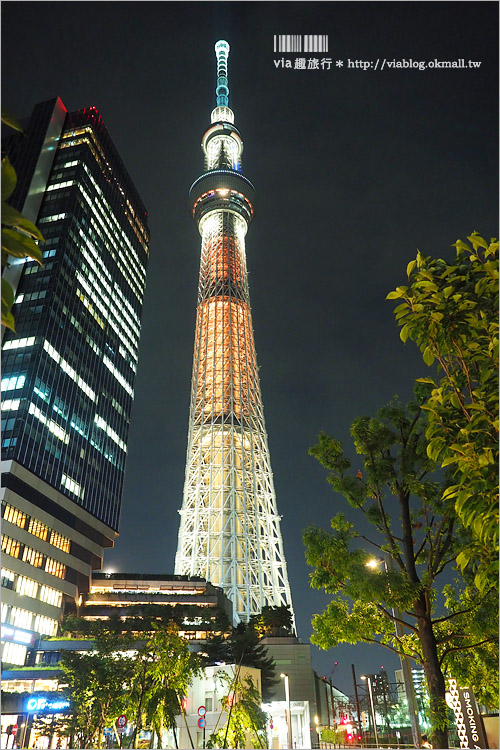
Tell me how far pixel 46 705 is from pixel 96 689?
1242cm

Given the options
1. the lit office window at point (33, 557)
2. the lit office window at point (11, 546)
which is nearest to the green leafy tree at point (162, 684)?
the lit office window at point (11, 546)

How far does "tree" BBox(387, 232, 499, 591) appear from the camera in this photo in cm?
645

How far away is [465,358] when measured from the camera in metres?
7.17

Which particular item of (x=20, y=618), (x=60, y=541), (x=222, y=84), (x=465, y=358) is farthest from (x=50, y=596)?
(x=222, y=84)

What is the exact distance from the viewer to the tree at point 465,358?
6445 mm

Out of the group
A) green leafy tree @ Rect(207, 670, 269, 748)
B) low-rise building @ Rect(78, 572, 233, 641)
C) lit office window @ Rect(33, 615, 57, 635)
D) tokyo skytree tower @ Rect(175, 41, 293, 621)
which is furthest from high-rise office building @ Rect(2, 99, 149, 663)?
green leafy tree @ Rect(207, 670, 269, 748)

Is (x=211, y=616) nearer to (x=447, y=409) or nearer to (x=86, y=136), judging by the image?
(x=447, y=409)

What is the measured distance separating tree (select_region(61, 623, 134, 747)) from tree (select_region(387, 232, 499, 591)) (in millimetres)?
23825

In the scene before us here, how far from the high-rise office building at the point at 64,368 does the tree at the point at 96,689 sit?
840 inches

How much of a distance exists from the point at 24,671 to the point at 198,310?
204 ft

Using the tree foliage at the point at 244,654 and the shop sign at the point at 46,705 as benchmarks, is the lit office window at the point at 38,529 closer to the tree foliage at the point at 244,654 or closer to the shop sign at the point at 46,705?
the tree foliage at the point at 244,654

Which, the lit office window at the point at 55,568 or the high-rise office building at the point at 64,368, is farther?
the lit office window at the point at 55,568

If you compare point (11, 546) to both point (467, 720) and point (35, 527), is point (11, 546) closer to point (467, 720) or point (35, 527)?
point (35, 527)

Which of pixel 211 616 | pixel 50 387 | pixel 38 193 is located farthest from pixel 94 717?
pixel 38 193
